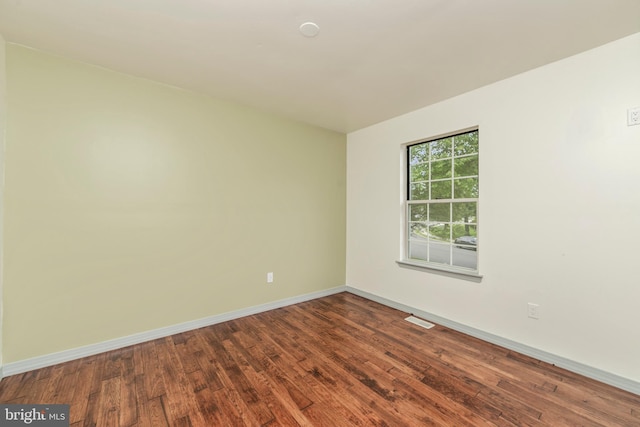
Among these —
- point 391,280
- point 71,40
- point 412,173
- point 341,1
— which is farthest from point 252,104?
point 391,280

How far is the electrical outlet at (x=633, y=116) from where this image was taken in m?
1.86

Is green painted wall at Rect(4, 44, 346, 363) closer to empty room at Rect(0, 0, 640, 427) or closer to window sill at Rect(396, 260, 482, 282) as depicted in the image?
empty room at Rect(0, 0, 640, 427)

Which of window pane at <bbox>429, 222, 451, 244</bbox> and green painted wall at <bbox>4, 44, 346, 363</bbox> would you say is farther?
window pane at <bbox>429, 222, 451, 244</bbox>

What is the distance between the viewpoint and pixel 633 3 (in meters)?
1.58

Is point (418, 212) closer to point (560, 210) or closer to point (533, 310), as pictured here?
point (560, 210)

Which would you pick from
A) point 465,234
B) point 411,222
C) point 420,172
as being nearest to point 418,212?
point 411,222

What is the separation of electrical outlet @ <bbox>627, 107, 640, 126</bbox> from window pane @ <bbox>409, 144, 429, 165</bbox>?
164cm

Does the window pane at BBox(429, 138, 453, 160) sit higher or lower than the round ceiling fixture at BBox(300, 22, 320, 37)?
lower

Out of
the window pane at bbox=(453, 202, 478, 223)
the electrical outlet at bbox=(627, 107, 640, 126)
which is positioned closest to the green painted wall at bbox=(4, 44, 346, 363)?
the window pane at bbox=(453, 202, 478, 223)

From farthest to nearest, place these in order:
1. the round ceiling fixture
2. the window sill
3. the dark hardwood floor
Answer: the window sill → the round ceiling fixture → the dark hardwood floor

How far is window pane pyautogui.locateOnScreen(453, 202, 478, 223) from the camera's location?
2.81 meters

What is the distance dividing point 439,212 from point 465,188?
0.40m

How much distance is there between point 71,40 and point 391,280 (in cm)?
388

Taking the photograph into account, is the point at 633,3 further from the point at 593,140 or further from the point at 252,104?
the point at 252,104
